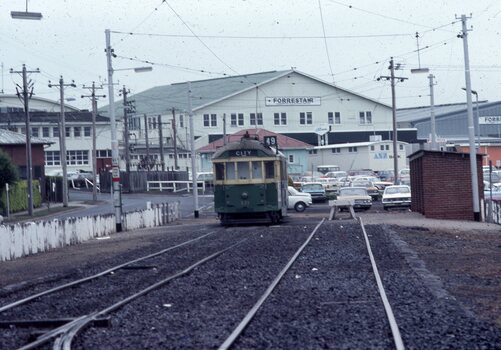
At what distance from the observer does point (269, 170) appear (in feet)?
109

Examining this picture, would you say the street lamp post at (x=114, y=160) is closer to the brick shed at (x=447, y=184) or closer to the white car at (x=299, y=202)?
the brick shed at (x=447, y=184)

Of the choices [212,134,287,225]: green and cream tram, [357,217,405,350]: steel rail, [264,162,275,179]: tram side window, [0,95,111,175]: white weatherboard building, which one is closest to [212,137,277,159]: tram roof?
[212,134,287,225]: green and cream tram

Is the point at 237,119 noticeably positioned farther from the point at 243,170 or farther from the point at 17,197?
the point at 243,170

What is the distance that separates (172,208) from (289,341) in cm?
3426

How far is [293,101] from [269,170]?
5485 cm

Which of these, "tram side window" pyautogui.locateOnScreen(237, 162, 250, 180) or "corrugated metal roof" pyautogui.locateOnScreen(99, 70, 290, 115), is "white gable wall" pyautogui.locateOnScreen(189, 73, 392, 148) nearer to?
"corrugated metal roof" pyautogui.locateOnScreen(99, 70, 290, 115)

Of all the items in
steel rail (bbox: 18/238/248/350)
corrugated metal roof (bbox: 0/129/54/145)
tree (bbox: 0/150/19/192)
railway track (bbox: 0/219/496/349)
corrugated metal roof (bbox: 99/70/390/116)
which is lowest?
railway track (bbox: 0/219/496/349)

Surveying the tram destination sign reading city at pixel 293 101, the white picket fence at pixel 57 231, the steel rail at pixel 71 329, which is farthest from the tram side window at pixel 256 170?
the tram destination sign reading city at pixel 293 101

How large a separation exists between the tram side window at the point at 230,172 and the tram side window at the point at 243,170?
0.19 metres

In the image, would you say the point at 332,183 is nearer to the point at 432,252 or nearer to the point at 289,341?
the point at 432,252

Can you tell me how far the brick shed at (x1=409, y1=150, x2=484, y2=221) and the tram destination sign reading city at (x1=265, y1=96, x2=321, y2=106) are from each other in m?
48.9

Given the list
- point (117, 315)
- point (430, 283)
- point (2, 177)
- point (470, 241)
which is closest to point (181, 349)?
point (117, 315)

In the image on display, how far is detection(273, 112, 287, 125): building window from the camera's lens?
87312 millimetres

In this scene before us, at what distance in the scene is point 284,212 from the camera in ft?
119
